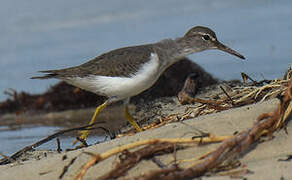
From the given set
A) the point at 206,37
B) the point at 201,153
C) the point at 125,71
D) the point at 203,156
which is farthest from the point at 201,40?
the point at 203,156

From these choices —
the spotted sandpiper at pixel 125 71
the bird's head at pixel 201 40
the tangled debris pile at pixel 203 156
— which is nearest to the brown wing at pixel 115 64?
the spotted sandpiper at pixel 125 71

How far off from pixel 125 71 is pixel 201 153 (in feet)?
7.76

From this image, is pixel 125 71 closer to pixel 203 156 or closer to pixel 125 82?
pixel 125 82

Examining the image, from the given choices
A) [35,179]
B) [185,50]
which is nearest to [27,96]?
[185,50]

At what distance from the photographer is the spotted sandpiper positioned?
5.39m

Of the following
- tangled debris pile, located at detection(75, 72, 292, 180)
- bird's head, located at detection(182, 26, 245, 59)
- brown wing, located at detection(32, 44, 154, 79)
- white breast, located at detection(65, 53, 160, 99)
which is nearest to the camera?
tangled debris pile, located at detection(75, 72, 292, 180)

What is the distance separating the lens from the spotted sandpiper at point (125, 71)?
5395 millimetres

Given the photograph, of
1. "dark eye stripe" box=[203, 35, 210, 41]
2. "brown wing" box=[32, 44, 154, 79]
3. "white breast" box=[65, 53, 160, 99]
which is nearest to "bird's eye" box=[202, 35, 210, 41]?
"dark eye stripe" box=[203, 35, 210, 41]

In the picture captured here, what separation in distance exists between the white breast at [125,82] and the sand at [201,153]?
1488mm

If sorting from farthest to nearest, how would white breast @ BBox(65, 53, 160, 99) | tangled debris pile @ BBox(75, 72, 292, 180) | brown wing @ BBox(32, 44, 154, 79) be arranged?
brown wing @ BBox(32, 44, 154, 79) → white breast @ BBox(65, 53, 160, 99) → tangled debris pile @ BBox(75, 72, 292, 180)

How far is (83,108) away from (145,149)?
7.92 m

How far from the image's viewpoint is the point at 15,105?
Answer: 40.1 feet

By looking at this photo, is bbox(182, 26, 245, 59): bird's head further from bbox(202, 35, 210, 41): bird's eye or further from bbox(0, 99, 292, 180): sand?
bbox(0, 99, 292, 180): sand

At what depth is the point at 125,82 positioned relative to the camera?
5461 millimetres
